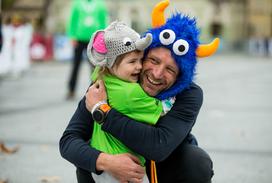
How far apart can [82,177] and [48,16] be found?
3652cm

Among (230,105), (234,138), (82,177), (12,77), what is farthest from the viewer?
(12,77)

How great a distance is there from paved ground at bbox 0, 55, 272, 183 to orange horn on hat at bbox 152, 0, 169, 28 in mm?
1782

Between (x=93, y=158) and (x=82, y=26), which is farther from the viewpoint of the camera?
(x=82, y=26)

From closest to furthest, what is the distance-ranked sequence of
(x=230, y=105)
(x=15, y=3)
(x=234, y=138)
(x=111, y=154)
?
1. (x=111, y=154)
2. (x=234, y=138)
3. (x=230, y=105)
4. (x=15, y=3)

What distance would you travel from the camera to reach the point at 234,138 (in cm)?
611

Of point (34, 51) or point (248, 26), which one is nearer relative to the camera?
point (34, 51)

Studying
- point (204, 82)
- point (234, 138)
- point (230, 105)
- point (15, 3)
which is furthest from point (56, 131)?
point (15, 3)

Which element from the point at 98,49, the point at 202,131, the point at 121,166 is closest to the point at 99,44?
the point at 98,49

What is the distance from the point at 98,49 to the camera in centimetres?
283

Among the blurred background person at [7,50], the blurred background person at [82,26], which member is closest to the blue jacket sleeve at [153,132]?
the blurred background person at [82,26]

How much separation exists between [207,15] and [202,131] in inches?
1409

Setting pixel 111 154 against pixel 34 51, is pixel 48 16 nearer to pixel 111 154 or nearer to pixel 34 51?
pixel 34 51

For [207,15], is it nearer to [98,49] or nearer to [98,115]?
[98,49]

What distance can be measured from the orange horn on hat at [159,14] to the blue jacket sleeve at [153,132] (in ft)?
1.57
